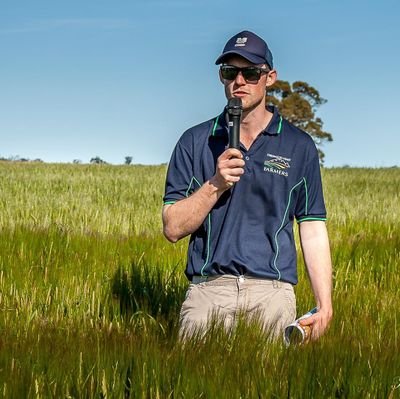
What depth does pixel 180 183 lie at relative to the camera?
4977mm

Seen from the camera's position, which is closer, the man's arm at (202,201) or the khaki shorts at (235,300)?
the man's arm at (202,201)

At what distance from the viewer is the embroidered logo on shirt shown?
4977 mm

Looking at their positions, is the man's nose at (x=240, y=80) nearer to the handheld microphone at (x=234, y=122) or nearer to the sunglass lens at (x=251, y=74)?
the sunglass lens at (x=251, y=74)

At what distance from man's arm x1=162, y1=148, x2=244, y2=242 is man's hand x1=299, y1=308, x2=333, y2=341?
78cm

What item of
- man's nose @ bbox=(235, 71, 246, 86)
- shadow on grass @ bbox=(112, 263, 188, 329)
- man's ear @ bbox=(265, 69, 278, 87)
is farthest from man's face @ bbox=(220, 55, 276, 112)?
shadow on grass @ bbox=(112, 263, 188, 329)

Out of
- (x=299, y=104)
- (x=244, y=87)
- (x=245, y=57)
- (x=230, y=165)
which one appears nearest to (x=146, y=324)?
(x=230, y=165)

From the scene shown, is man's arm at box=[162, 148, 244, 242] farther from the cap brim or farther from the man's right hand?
the cap brim

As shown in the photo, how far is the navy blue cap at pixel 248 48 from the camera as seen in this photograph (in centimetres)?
479

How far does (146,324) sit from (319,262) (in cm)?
114

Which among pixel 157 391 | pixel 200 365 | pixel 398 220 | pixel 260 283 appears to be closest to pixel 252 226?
pixel 260 283

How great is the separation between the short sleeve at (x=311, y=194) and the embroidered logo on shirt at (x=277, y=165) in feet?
0.45

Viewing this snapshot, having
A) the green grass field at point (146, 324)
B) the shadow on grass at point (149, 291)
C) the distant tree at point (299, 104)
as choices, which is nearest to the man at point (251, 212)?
the green grass field at point (146, 324)

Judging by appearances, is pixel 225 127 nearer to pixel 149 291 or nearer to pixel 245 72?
pixel 245 72

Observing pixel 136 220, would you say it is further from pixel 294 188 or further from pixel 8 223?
pixel 294 188
